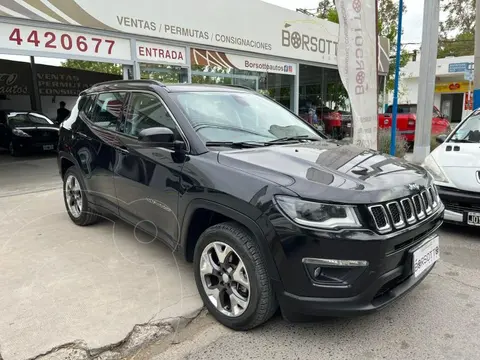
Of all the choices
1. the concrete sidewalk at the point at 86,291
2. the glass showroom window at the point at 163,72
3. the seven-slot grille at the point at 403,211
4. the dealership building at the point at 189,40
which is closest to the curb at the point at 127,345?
the concrete sidewalk at the point at 86,291

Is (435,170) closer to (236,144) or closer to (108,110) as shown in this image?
(236,144)

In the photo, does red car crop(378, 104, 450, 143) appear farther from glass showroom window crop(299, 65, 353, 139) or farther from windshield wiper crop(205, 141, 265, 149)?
windshield wiper crop(205, 141, 265, 149)

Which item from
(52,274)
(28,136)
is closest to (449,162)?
(52,274)

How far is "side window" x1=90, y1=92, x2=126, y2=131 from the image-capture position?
400 centimetres

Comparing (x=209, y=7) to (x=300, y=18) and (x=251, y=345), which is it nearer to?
(x=300, y=18)

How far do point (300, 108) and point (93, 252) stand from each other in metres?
12.1

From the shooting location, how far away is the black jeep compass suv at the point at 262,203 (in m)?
2.32

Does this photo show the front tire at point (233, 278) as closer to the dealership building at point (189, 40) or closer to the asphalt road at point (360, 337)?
the asphalt road at point (360, 337)

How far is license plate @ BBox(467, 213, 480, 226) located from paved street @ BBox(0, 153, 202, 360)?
10.3ft

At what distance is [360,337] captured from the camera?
2.69m

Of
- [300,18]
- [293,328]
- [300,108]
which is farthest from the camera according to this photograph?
[300,108]

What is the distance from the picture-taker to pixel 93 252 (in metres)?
4.14

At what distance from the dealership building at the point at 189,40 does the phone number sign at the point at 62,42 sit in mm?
17

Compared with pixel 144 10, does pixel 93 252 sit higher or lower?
lower
